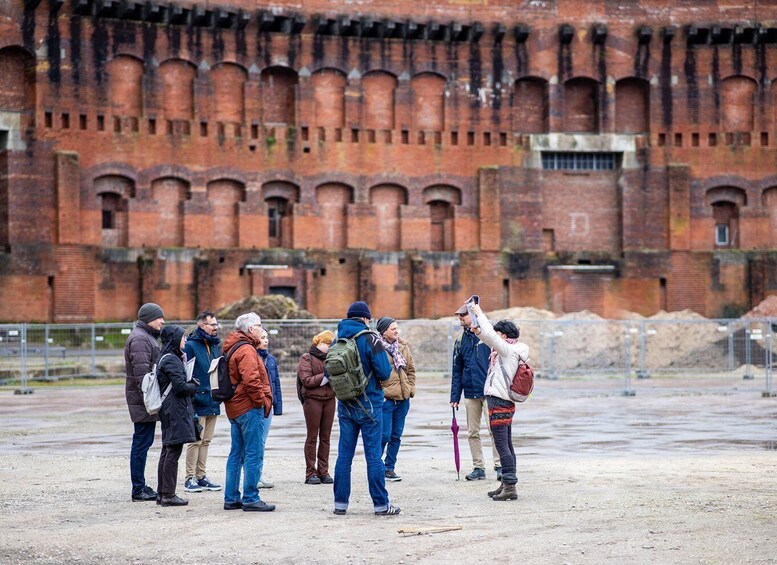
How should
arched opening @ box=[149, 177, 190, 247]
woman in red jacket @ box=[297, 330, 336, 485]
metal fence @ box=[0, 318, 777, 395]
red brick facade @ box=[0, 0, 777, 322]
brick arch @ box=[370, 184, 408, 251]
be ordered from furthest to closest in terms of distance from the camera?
brick arch @ box=[370, 184, 408, 251] → arched opening @ box=[149, 177, 190, 247] → red brick facade @ box=[0, 0, 777, 322] → metal fence @ box=[0, 318, 777, 395] → woman in red jacket @ box=[297, 330, 336, 485]

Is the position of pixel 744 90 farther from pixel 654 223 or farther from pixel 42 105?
pixel 42 105

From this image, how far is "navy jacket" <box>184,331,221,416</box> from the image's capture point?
538 inches

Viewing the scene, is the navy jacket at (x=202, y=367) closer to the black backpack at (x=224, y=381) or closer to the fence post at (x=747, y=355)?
the black backpack at (x=224, y=381)

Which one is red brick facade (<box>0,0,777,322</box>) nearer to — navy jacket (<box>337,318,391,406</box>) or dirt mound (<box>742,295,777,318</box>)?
dirt mound (<box>742,295,777,318</box>)

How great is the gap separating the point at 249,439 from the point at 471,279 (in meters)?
36.6

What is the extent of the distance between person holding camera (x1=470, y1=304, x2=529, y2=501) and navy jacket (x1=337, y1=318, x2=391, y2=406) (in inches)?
48.3

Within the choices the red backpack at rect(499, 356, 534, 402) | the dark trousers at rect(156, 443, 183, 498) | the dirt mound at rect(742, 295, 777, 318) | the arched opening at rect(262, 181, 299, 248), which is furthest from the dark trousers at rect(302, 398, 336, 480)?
the arched opening at rect(262, 181, 299, 248)

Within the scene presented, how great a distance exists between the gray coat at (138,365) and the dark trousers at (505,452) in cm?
328

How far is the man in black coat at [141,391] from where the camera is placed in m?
13.3

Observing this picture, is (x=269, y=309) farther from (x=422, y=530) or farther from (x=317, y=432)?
(x=422, y=530)

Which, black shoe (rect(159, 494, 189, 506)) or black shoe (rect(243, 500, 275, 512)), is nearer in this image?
black shoe (rect(243, 500, 275, 512))

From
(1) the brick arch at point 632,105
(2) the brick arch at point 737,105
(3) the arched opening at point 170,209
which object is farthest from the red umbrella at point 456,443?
(2) the brick arch at point 737,105

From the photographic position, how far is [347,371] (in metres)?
12.1

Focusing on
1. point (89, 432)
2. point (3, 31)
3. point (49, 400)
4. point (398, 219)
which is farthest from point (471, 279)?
point (89, 432)
